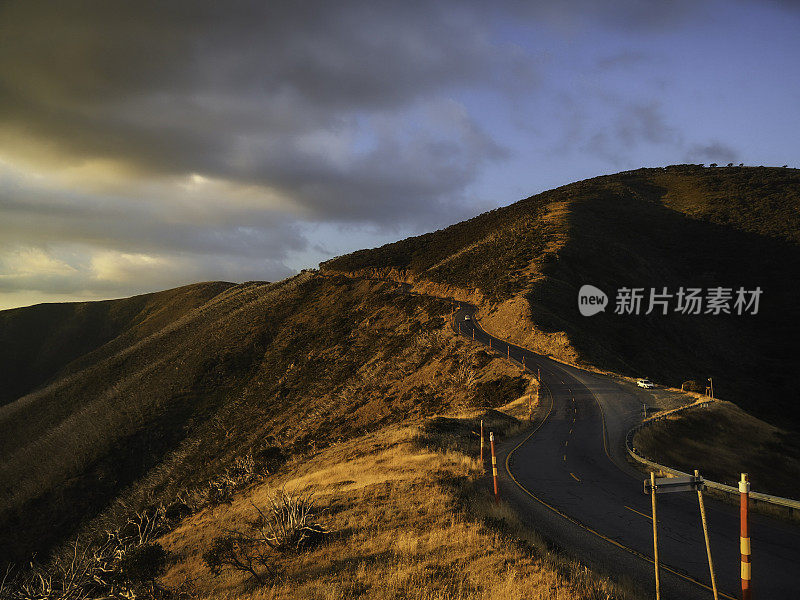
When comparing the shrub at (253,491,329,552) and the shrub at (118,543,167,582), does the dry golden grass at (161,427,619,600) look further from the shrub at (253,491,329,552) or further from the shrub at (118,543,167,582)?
the shrub at (118,543,167,582)

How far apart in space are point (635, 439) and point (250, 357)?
178 feet

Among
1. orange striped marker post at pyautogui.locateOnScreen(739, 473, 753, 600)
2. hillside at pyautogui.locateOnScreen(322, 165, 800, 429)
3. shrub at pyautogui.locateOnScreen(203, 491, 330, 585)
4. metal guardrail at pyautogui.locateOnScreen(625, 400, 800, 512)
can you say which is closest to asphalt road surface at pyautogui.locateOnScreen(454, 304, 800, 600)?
metal guardrail at pyautogui.locateOnScreen(625, 400, 800, 512)

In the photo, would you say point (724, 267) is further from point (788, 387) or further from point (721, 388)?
point (721, 388)

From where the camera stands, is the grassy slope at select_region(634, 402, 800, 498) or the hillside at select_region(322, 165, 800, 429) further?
the hillside at select_region(322, 165, 800, 429)

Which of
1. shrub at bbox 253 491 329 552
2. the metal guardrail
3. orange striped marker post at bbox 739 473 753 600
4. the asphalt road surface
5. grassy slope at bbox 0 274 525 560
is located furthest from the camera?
grassy slope at bbox 0 274 525 560

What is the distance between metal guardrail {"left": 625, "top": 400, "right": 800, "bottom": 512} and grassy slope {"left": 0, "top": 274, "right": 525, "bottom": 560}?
1055 cm

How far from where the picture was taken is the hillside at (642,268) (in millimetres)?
51344

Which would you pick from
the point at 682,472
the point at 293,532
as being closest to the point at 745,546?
the point at 293,532

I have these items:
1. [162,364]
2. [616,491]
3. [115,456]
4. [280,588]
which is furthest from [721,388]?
[162,364]

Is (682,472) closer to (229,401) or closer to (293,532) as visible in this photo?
(293,532)

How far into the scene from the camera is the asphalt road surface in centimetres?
931

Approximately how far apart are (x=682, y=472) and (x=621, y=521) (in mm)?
8594

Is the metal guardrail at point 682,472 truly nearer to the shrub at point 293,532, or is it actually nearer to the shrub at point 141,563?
the shrub at point 293,532

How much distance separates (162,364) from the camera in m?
72.8
